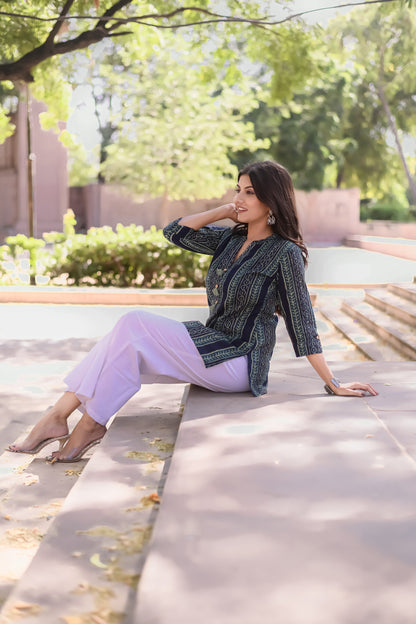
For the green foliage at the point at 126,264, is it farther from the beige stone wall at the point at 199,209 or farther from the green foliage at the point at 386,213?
the green foliage at the point at 386,213

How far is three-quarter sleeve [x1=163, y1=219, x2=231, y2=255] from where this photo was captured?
14.8ft

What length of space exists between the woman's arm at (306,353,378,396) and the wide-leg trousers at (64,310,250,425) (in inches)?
15.4

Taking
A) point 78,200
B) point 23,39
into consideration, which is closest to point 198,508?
point 23,39

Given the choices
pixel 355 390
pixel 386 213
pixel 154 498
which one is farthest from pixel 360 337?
pixel 386 213

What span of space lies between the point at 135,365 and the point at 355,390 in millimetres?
1271

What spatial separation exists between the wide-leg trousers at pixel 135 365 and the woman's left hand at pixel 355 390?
57 cm

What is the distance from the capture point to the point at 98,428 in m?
3.97

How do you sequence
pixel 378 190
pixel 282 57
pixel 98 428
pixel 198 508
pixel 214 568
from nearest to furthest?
1. pixel 214 568
2. pixel 198 508
3. pixel 98 428
4. pixel 282 57
5. pixel 378 190

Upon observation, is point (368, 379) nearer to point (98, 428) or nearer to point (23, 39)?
point (98, 428)

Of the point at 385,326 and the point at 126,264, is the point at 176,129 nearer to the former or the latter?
the point at 126,264

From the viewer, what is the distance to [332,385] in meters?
4.23

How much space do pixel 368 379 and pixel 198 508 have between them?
2584 millimetres

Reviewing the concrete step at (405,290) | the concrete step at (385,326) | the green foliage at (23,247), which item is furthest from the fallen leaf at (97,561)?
the green foliage at (23,247)

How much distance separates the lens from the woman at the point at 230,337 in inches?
153
